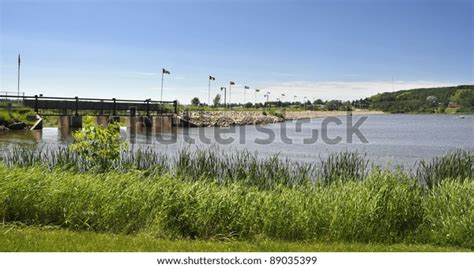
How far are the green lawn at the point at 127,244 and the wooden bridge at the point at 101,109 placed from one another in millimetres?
39692

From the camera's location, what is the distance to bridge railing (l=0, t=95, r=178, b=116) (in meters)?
47.5

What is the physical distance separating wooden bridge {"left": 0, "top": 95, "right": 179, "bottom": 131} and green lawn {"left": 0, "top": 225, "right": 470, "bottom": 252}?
130ft

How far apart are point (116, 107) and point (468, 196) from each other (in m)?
47.9

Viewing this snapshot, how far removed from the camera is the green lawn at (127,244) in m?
7.07

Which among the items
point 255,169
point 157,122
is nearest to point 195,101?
point 157,122

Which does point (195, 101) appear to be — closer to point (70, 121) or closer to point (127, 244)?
point (70, 121)

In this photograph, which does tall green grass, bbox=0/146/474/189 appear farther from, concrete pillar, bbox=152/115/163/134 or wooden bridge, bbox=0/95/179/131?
concrete pillar, bbox=152/115/163/134


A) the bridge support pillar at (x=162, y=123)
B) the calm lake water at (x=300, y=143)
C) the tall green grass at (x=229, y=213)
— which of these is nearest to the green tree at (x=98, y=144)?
the tall green grass at (x=229, y=213)

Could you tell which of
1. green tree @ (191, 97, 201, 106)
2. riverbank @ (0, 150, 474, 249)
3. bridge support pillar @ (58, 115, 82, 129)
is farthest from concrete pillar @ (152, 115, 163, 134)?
green tree @ (191, 97, 201, 106)

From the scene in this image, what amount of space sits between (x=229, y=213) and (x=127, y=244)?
2.15 metres

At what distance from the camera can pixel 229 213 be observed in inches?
349

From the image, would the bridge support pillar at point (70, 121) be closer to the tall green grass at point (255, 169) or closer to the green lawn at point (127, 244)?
the tall green grass at point (255, 169)

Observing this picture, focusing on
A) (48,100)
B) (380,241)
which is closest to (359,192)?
(380,241)

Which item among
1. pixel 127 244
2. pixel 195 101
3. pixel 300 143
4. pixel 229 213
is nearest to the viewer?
pixel 127 244
